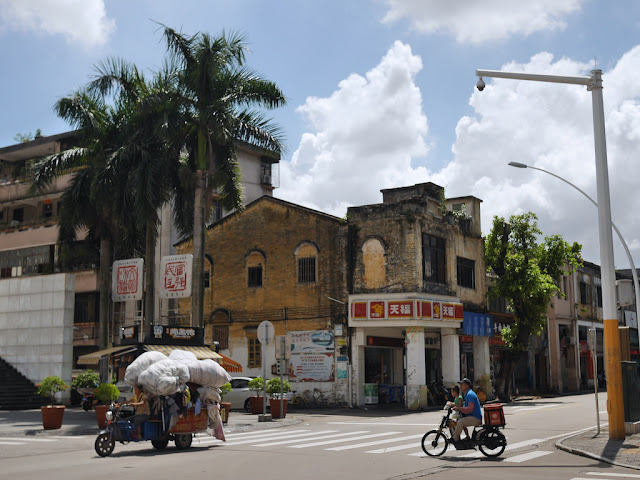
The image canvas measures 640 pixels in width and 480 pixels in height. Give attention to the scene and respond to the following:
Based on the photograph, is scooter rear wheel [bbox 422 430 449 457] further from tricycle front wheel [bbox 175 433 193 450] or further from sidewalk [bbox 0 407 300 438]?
sidewalk [bbox 0 407 300 438]

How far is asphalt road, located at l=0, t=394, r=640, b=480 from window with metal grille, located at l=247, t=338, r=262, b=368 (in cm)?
1382

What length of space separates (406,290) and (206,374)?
1691 centimetres

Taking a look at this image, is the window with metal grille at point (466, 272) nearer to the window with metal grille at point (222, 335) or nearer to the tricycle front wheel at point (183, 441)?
the window with metal grille at point (222, 335)

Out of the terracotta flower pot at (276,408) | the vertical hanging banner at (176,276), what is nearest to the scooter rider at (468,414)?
the terracotta flower pot at (276,408)

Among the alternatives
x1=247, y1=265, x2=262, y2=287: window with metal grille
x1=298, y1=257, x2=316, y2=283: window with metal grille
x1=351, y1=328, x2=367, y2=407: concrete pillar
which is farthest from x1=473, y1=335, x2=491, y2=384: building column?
x1=247, y1=265, x2=262, y2=287: window with metal grille

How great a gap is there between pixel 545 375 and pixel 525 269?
45.9 ft

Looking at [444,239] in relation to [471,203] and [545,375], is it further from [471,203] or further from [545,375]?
[545,375]

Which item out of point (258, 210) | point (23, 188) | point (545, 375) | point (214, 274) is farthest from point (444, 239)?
point (23, 188)

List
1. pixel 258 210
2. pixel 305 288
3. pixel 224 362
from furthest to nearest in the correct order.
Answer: pixel 258 210, pixel 305 288, pixel 224 362

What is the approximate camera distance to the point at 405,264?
31812 millimetres

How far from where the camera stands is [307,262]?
3441cm

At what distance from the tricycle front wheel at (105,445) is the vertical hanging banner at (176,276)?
15.5 m

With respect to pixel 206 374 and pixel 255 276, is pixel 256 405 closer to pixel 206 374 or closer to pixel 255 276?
pixel 255 276

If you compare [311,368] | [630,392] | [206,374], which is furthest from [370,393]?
[206,374]
